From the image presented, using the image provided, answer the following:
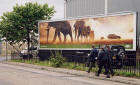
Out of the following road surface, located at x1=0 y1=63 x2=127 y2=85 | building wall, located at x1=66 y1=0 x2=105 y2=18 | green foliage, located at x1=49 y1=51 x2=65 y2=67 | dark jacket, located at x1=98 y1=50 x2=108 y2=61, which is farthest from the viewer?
building wall, located at x1=66 y1=0 x2=105 y2=18

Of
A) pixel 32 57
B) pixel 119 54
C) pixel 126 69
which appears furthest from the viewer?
pixel 32 57

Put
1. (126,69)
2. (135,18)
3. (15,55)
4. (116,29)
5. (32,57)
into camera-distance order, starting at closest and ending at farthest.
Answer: (126,69) → (135,18) → (116,29) → (32,57) → (15,55)

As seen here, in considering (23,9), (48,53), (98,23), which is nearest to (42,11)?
(23,9)

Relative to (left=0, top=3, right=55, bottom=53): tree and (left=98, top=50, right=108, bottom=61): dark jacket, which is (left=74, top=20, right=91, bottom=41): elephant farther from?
(left=98, top=50, right=108, bottom=61): dark jacket

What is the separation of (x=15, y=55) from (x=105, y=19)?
11.3 m

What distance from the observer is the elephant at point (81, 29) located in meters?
21.6

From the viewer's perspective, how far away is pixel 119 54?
16594 mm

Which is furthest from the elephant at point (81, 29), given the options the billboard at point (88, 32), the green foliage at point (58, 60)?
the green foliage at point (58, 60)

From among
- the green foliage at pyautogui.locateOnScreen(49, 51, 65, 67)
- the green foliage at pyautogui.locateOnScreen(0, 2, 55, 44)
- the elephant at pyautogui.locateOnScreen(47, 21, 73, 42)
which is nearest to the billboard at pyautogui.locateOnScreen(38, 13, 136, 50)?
the elephant at pyautogui.locateOnScreen(47, 21, 73, 42)

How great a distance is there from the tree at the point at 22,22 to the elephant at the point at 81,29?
6038mm

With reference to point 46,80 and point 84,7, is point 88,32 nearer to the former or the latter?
point 46,80

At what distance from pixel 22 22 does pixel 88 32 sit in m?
8.44

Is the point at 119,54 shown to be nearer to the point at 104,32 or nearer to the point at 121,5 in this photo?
the point at 104,32

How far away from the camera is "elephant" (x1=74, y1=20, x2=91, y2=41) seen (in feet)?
70.9
